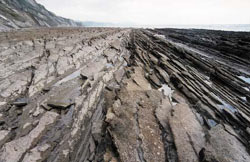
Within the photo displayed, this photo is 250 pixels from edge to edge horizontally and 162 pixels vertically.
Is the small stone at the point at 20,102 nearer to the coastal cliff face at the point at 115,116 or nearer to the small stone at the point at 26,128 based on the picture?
the coastal cliff face at the point at 115,116

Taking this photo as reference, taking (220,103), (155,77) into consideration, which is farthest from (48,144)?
(220,103)

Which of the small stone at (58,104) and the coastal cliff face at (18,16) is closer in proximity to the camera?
the small stone at (58,104)

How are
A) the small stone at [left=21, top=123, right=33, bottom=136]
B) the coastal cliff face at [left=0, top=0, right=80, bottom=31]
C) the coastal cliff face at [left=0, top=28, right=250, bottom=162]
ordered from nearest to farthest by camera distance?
1. the coastal cliff face at [left=0, top=28, right=250, bottom=162]
2. the small stone at [left=21, top=123, right=33, bottom=136]
3. the coastal cliff face at [left=0, top=0, right=80, bottom=31]

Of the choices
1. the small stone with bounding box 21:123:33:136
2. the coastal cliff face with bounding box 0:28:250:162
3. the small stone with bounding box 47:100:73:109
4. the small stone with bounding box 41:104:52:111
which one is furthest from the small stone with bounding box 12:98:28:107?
the small stone with bounding box 21:123:33:136

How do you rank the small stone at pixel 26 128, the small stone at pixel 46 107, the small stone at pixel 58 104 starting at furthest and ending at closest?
the small stone at pixel 58 104, the small stone at pixel 46 107, the small stone at pixel 26 128

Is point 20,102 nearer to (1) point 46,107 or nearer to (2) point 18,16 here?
(1) point 46,107

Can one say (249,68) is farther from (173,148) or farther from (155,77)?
(173,148)

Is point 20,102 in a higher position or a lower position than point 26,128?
higher

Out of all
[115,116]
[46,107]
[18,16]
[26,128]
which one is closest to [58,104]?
[46,107]

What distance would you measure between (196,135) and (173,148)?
3.39 feet

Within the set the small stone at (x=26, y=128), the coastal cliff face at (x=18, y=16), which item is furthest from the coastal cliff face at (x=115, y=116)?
the coastal cliff face at (x=18, y=16)

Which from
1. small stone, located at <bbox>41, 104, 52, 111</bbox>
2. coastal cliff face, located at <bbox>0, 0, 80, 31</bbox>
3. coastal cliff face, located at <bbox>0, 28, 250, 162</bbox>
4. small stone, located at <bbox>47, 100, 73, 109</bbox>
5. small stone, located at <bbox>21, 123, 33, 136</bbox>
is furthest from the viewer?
coastal cliff face, located at <bbox>0, 0, 80, 31</bbox>

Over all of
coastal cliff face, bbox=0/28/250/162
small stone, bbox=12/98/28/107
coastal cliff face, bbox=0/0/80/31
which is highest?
coastal cliff face, bbox=0/0/80/31

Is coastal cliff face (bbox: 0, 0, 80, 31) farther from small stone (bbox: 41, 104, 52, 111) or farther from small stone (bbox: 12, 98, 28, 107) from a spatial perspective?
small stone (bbox: 41, 104, 52, 111)
